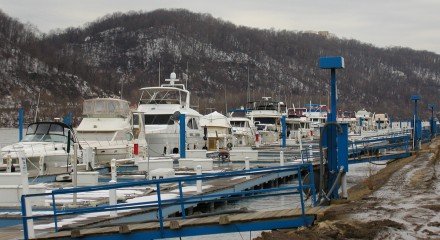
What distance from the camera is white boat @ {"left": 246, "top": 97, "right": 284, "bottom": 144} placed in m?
60.1

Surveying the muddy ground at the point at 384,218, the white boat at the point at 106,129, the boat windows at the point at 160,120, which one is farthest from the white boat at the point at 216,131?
the muddy ground at the point at 384,218

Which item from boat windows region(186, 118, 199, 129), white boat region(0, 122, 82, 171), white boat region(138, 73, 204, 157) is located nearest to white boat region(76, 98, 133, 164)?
white boat region(0, 122, 82, 171)

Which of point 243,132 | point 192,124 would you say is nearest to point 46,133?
point 192,124

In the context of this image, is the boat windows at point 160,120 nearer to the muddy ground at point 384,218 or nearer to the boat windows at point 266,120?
the muddy ground at point 384,218

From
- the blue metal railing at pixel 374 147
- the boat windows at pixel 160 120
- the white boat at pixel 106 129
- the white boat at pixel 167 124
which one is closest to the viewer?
the white boat at pixel 106 129

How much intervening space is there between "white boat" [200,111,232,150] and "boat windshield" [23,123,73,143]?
14.8 meters

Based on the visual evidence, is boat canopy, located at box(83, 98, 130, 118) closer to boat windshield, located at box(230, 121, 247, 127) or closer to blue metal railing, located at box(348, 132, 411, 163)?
blue metal railing, located at box(348, 132, 411, 163)

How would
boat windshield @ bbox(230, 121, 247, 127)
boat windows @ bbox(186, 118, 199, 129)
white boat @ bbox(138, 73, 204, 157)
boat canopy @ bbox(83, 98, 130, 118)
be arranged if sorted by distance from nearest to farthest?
boat canopy @ bbox(83, 98, 130, 118), white boat @ bbox(138, 73, 204, 157), boat windows @ bbox(186, 118, 199, 129), boat windshield @ bbox(230, 121, 247, 127)

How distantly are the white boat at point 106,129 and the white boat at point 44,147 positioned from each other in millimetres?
1823

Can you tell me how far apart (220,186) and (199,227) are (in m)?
9.43

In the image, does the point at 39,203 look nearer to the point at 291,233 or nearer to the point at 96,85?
the point at 291,233

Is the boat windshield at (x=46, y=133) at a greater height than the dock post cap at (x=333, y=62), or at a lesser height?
lesser

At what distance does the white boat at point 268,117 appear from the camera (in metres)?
60.1

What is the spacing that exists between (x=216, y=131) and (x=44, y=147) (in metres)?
18.6
